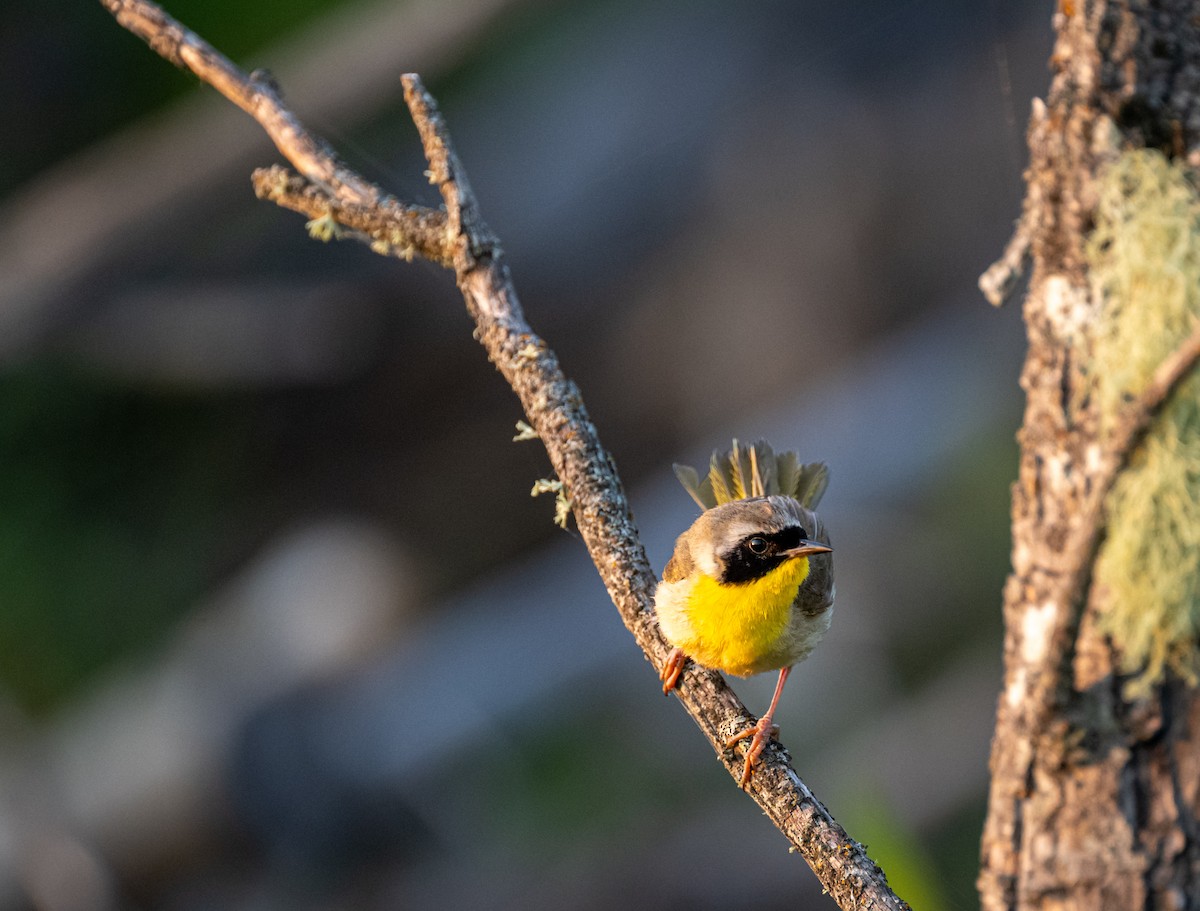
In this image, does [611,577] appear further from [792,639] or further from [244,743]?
[244,743]

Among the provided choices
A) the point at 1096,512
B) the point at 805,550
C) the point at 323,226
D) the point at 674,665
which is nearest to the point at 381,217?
the point at 323,226

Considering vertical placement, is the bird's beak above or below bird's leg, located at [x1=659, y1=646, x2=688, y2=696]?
above

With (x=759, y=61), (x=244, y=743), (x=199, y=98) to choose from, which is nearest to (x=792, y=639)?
(x=244, y=743)

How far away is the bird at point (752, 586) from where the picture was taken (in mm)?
1611

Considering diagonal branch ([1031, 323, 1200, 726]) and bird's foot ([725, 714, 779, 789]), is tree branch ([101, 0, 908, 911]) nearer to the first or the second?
bird's foot ([725, 714, 779, 789])

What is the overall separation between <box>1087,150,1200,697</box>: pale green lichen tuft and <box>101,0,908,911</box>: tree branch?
0.56 m

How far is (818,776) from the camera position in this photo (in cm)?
475

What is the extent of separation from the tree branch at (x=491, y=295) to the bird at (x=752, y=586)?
0.31ft

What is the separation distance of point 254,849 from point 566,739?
1439 millimetres

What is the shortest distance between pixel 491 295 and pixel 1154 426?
0.90 m

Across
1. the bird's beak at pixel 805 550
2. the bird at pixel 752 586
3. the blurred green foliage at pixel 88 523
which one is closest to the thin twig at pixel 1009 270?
the bird at pixel 752 586

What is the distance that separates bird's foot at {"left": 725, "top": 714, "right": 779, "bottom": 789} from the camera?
49.0 inches

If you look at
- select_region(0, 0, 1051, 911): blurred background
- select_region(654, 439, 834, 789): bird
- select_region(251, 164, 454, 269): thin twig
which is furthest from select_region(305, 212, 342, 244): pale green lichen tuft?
select_region(0, 0, 1051, 911): blurred background

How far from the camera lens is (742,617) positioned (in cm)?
174
